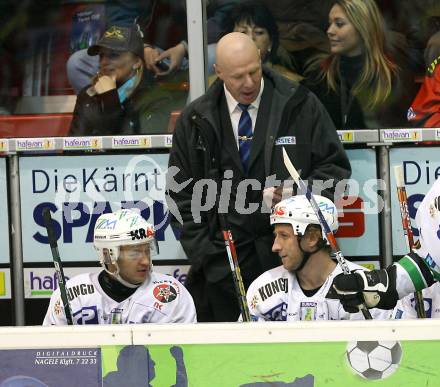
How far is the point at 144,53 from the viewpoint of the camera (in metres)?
6.34

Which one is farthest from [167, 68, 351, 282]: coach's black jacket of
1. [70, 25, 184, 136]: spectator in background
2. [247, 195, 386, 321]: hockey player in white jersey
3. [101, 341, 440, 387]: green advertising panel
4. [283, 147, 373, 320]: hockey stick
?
[101, 341, 440, 387]: green advertising panel

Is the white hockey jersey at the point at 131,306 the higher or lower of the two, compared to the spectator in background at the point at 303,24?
lower

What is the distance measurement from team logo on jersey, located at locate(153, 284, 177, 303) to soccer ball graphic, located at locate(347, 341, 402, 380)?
165 cm

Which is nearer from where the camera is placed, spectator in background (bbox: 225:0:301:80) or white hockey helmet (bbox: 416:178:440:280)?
white hockey helmet (bbox: 416:178:440:280)

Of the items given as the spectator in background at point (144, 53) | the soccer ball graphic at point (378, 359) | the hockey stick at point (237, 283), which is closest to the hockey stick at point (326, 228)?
the hockey stick at point (237, 283)

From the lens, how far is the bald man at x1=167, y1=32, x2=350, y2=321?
5.80m

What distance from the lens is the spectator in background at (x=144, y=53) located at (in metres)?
6.29

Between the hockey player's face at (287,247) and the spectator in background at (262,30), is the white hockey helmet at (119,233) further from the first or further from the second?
the spectator in background at (262,30)

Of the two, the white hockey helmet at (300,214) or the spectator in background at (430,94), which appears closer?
the white hockey helmet at (300,214)

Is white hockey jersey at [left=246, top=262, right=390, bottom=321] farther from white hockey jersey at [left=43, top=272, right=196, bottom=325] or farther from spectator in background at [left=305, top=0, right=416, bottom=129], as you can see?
spectator in background at [left=305, top=0, right=416, bottom=129]

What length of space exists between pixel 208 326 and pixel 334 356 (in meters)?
0.39

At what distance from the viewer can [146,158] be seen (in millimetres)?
6297

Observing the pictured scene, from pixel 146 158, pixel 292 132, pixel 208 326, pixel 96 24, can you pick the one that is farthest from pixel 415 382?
pixel 96 24

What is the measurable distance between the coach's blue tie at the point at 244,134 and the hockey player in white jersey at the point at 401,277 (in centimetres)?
163
